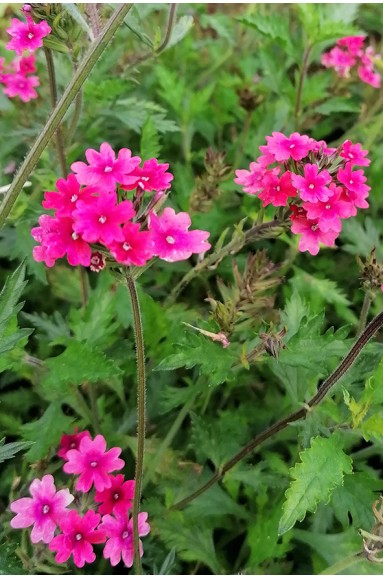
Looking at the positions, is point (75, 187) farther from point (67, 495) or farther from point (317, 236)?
point (67, 495)

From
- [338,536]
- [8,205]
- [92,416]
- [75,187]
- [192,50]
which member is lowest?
[92,416]

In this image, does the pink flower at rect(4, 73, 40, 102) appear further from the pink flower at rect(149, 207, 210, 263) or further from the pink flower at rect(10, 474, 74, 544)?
the pink flower at rect(10, 474, 74, 544)

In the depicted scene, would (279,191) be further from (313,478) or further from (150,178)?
(313,478)

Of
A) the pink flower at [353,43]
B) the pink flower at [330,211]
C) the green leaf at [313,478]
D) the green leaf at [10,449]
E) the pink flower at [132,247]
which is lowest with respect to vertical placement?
the green leaf at [10,449]

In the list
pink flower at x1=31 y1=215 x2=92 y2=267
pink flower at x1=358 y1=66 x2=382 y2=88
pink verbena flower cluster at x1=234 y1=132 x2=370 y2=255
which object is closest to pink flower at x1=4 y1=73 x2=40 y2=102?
pink verbena flower cluster at x1=234 y1=132 x2=370 y2=255

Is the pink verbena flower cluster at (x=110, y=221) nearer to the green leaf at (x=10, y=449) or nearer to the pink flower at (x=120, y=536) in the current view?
the green leaf at (x=10, y=449)

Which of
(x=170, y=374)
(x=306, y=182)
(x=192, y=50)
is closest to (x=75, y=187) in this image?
(x=306, y=182)

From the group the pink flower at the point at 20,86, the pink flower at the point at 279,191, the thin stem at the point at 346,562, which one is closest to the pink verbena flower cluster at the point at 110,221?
the pink flower at the point at 279,191
